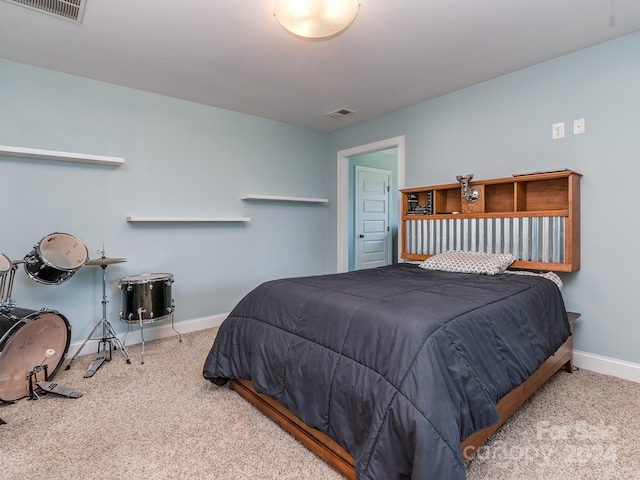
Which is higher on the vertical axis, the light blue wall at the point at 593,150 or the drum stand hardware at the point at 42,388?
the light blue wall at the point at 593,150

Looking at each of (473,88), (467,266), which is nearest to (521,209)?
(467,266)

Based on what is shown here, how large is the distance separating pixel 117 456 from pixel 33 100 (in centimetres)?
277

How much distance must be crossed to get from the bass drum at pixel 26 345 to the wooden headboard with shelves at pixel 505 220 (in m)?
2.96

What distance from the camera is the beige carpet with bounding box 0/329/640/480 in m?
1.52

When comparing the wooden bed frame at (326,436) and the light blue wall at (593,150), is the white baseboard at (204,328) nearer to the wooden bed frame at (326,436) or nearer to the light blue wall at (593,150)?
the light blue wall at (593,150)

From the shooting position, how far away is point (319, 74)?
2928 millimetres

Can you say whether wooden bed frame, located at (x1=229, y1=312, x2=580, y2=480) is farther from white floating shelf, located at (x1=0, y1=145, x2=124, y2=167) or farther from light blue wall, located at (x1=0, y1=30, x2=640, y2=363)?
white floating shelf, located at (x1=0, y1=145, x2=124, y2=167)

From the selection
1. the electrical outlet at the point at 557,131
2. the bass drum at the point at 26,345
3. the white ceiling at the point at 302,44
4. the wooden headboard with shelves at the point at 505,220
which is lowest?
the bass drum at the point at 26,345

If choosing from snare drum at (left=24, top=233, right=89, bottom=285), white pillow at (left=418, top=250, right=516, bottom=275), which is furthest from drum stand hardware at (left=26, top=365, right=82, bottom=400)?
white pillow at (left=418, top=250, right=516, bottom=275)

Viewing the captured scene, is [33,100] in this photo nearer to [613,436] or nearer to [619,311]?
[613,436]

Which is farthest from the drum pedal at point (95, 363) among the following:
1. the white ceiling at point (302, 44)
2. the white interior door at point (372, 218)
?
the white interior door at point (372, 218)

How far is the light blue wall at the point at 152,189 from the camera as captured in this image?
2.77 m

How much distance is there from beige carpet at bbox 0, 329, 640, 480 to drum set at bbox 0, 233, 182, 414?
12cm

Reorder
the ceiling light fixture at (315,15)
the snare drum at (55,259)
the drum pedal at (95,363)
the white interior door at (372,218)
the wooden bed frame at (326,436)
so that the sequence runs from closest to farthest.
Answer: the wooden bed frame at (326,436)
the ceiling light fixture at (315,15)
the snare drum at (55,259)
the drum pedal at (95,363)
the white interior door at (372,218)
